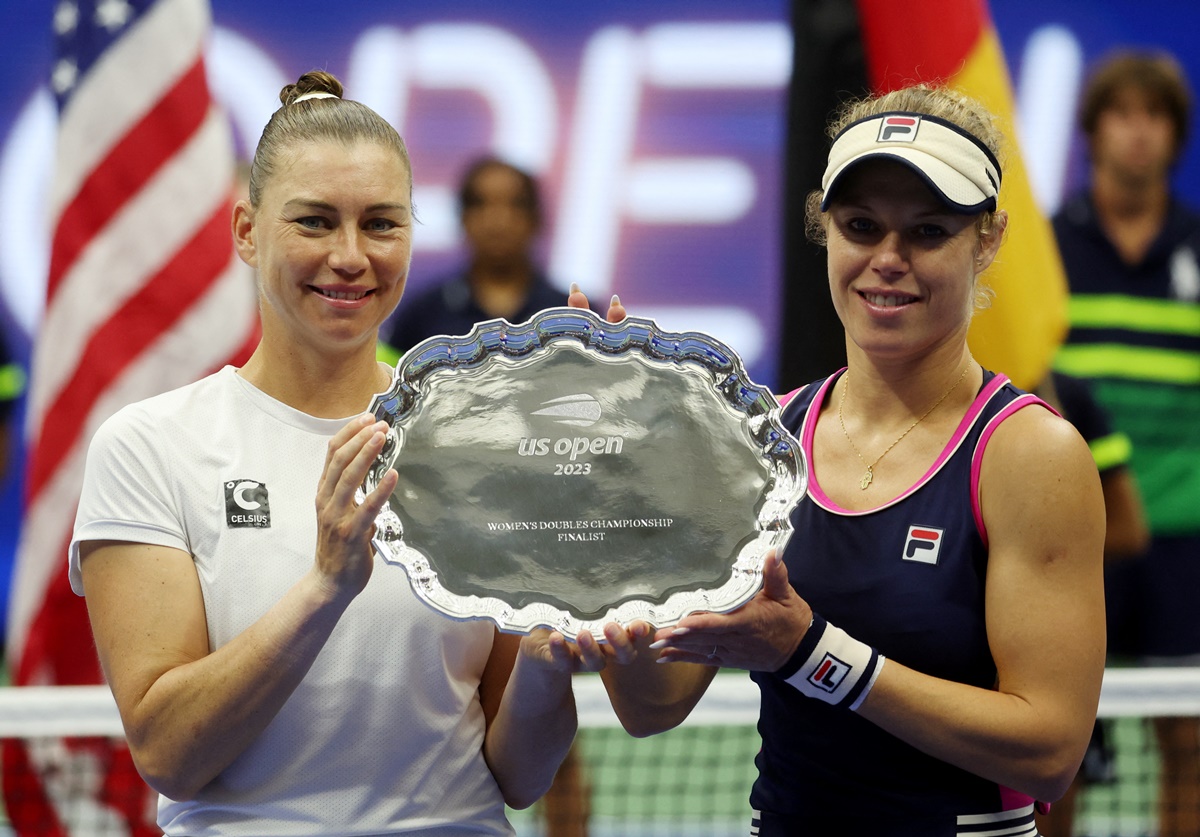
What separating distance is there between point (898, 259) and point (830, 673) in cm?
63

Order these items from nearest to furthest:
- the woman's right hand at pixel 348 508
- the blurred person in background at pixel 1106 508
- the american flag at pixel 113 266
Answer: the woman's right hand at pixel 348 508 → the american flag at pixel 113 266 → the blurred person in background at pixel 1106 508

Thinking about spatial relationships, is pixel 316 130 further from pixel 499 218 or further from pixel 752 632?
pixel 499 218

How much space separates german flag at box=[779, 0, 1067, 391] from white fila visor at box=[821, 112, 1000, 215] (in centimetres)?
86

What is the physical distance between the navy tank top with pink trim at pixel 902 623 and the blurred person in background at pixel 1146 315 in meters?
3.84

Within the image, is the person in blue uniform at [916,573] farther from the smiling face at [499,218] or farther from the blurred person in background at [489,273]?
the smiling face at [499,218]

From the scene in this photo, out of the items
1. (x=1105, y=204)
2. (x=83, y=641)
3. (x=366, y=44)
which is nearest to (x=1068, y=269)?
(x=1105, y=204)

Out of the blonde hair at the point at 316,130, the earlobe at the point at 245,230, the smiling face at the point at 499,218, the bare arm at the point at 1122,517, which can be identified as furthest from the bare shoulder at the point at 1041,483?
the smiling face at the point at 499,218

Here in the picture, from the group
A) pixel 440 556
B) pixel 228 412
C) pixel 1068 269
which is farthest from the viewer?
pixel 1068 269

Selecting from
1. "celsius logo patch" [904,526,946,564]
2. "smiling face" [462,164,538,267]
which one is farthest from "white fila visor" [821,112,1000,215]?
"smiling face" [462,164,538,267]

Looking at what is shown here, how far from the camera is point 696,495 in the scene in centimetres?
208

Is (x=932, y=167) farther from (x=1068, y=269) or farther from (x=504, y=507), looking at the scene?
(x=1068, y=269)

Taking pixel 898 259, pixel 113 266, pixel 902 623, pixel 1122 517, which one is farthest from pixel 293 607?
pixel 1122 517

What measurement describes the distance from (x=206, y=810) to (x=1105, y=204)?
204 inches

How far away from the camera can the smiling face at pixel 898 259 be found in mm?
2145
